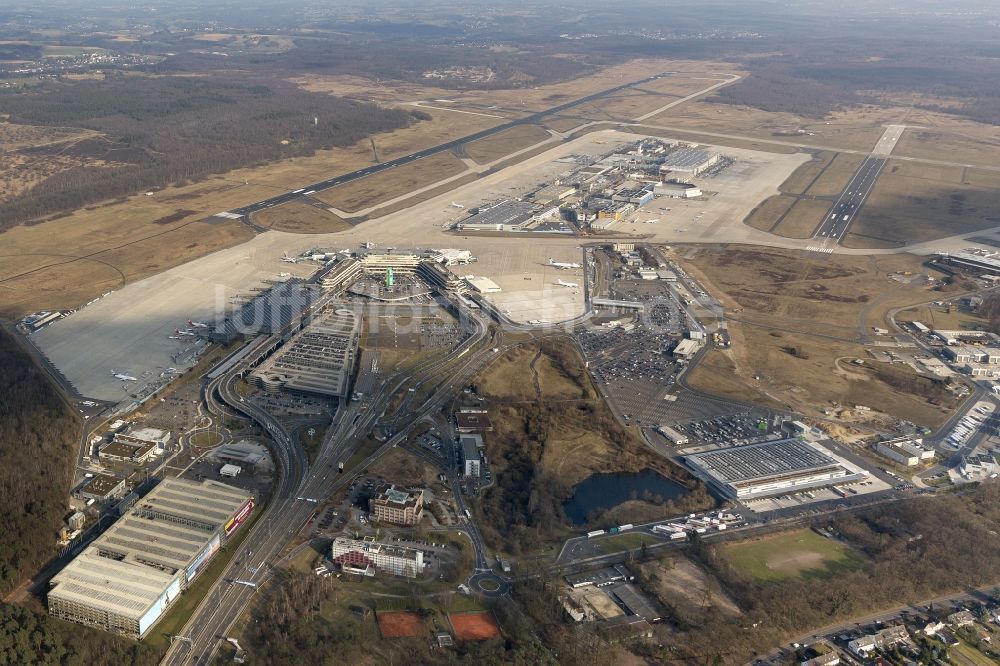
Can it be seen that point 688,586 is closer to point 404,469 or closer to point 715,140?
point 404,469

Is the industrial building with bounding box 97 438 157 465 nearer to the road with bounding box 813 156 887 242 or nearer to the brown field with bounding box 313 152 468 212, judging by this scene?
the brown field with bounding box 313 152 468 212

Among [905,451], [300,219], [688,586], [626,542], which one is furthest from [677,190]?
[688,586]

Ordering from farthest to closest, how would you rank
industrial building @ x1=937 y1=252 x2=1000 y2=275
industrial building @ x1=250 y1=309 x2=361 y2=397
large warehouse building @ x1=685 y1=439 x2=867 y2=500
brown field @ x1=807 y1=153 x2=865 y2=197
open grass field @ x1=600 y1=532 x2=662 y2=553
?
brown field @ x1=807 y1=153 x2=865 y2=197, industrial building @ x1=937 y1=252 x2=1000 y2=275, industrial building @ x1=250 y1=309 x2=361 y2=397, large warehouse building @ x1=685 y1=439 x2=867 y2=500, open grass field @ x1=600 y1=532 x2=662 y2=553

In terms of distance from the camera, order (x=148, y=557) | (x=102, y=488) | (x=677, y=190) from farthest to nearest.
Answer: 1. (x=677, y=190)
2. (x=102, y=488)
3. (x=148, y=557)

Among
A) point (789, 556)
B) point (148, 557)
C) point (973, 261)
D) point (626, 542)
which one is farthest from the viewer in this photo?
point (973, 261)

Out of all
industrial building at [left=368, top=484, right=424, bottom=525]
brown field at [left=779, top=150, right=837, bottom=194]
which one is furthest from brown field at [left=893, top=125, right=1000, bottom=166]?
industrial building at [left=368, top=484, right=424, bottom=525]

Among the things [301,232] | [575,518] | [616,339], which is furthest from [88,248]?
[575,518]
